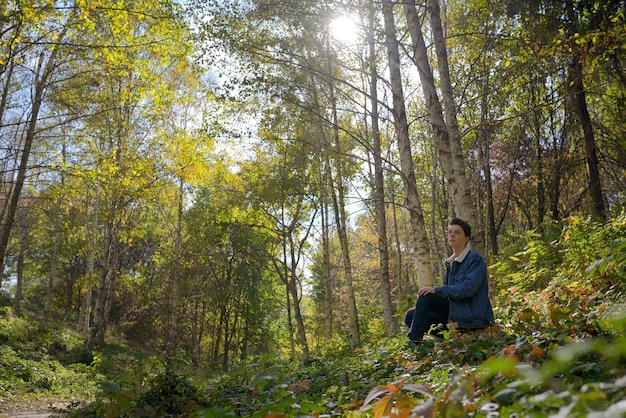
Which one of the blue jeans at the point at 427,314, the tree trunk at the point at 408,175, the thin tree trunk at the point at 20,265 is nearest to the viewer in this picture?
the blue jeans at the point at 427,314

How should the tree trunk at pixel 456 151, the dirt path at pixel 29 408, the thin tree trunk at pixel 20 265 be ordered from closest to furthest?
the tree trunk at pixel 456 151 → the dirt path at pixel 29 408 → the thin tree trunk at pixel 20 265

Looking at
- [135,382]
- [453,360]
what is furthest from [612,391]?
[135,382]

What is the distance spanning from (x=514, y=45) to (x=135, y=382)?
992 centimetres

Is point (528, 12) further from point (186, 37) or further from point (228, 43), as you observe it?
point (186, 37)

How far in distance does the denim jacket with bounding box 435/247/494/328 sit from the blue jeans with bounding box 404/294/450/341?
228mm

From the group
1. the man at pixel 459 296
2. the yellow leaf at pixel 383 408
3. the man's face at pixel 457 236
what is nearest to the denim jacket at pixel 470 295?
the man at pixel 459 296

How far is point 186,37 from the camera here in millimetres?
9289

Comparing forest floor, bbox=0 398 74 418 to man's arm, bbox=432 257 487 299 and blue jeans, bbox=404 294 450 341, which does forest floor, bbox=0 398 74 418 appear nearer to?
blue jeans, bbox=404 294 450 341

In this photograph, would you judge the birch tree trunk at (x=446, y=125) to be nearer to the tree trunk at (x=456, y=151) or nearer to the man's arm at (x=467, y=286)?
the tree trunk at (x=456, y=151)

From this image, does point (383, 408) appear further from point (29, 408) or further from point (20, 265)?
point (20, 265)

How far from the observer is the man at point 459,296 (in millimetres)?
4211

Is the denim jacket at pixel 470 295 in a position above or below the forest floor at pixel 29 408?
above

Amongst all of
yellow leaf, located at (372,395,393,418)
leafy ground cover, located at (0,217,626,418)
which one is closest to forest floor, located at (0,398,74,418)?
leafy ground cover, located at (0,217,626,418)

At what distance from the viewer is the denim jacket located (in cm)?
418
